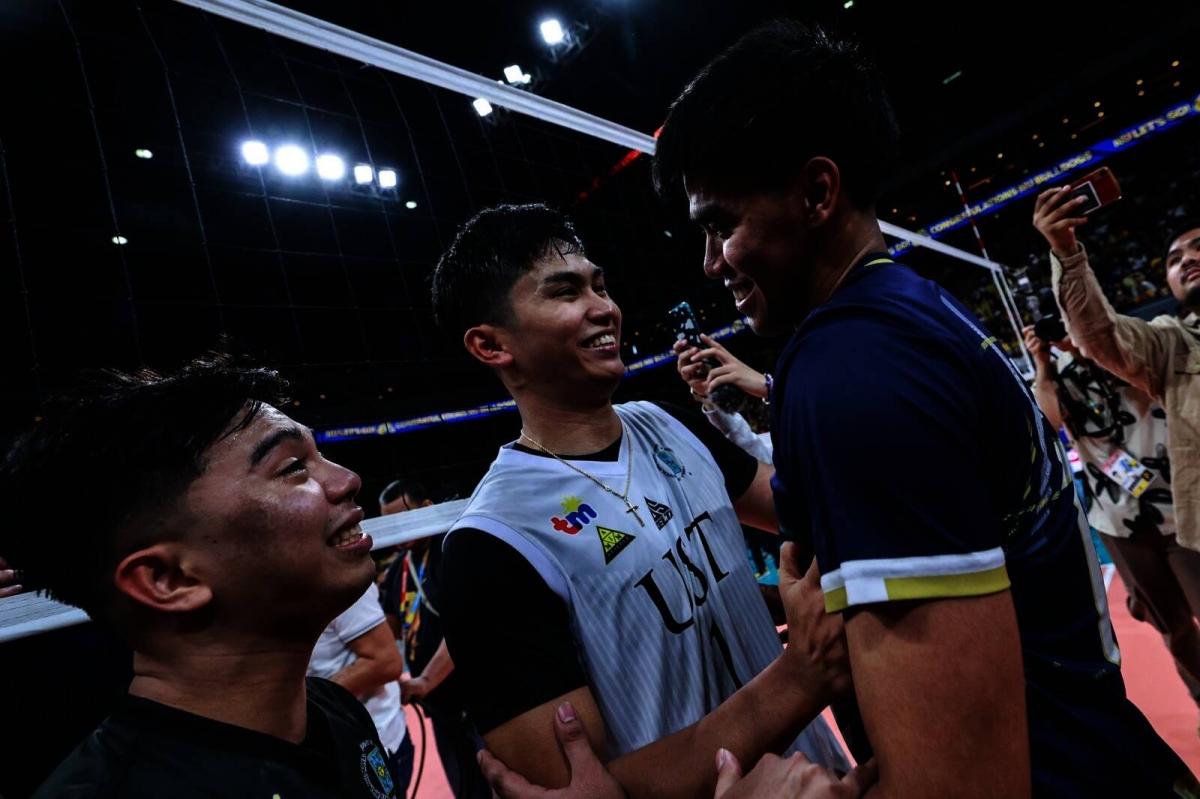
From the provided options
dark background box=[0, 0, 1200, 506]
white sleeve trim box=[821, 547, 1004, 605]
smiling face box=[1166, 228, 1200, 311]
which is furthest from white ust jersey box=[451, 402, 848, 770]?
smiling face box=[1166, 228, 1200, 311]

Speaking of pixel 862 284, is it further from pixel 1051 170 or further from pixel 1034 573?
pixel 1051 170

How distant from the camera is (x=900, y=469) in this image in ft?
2.16

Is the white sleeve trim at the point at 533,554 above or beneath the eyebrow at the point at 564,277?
beneath

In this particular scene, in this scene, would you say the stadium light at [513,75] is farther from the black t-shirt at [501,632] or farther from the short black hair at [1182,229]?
the black t-shirt at [501,632]

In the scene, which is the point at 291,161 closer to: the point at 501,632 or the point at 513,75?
the point at 513,75

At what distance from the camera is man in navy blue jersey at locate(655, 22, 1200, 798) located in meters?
0.64

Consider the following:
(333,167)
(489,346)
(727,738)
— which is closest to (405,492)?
(489,346)

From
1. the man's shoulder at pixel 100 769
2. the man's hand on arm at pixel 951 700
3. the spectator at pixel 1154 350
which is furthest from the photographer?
the spectator at pixel 1154 350

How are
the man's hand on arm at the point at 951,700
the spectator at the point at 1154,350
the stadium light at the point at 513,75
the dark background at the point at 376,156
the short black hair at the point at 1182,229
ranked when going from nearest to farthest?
the man's hand on arm at the point at 951,700, the spectator at the point at 1154,350, the short black hair at the point at 1182,229, the dark background at the point at 376,156, the stadium light at the point at 513,75

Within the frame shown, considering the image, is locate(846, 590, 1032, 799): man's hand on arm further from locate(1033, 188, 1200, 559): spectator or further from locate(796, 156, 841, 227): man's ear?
locate(1033, 188, 1200, 559): spectator

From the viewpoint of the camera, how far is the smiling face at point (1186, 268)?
272 cm

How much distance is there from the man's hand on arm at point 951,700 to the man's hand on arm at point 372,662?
2.55 metres

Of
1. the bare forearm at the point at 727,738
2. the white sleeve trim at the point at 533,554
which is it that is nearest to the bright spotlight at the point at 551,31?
the white sleeve trim at the point at 533,554

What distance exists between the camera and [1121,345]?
2.58 m
